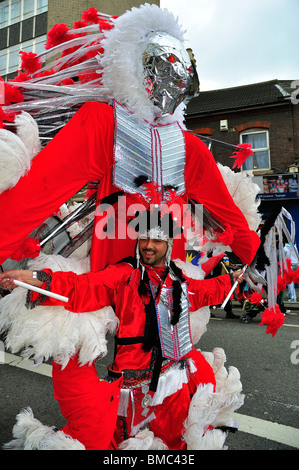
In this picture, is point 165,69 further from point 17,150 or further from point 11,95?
point 17,150

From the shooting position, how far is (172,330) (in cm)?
199

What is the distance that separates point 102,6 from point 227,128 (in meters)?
6.72

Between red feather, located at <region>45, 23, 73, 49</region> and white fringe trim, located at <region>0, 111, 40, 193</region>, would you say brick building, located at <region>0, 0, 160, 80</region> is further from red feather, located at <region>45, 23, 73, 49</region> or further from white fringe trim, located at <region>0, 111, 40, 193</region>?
white fringe trim, located at <region>0, 111, 40, 193</region>

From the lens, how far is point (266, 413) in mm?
2922

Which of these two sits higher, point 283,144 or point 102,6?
point 102,6

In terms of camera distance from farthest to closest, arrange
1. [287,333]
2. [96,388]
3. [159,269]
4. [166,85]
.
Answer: [287,333] → [159,269] → [166,85] → [96,388]

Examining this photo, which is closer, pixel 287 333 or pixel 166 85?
pixel 166 85

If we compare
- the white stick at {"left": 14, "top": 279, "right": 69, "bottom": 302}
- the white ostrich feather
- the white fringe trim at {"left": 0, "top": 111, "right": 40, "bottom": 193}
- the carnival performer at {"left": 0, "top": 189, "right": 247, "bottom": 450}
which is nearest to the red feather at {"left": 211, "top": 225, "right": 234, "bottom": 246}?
the carnival performer at {"left": 0, "top": 189, "right": 247, "bottom": 450}

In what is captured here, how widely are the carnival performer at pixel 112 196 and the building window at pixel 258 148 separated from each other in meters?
12.8

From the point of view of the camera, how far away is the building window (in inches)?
559

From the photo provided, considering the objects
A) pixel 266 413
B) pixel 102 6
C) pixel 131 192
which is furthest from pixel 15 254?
pixel 102 6

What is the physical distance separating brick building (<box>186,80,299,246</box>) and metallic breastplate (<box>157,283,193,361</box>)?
12.1 meters
